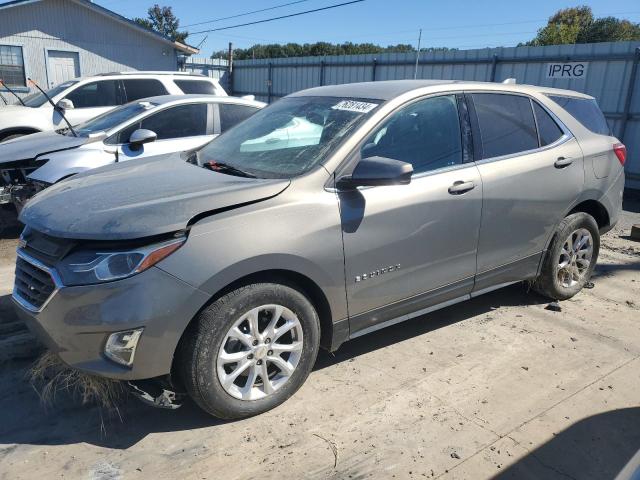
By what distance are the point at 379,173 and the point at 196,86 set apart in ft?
25.1

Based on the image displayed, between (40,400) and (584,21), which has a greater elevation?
(584,21)

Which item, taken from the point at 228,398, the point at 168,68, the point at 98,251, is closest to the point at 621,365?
the point at 228,398

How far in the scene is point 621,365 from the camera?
3711 millimetres

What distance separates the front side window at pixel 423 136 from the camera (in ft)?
11.3

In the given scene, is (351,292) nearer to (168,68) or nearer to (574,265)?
(574,265)

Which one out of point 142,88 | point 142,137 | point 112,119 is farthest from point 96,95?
point 142,137

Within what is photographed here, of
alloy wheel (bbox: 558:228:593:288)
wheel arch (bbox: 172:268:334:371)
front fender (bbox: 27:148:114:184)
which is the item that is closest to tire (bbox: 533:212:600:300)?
alloy wheel (bbox: 558:228:593:288)

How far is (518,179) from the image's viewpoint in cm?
→ 397

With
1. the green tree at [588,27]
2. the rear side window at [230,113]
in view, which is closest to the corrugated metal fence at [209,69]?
the rear side window at [230,113]

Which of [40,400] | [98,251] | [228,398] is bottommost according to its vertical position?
[40,400]

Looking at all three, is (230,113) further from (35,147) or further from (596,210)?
(596,210)

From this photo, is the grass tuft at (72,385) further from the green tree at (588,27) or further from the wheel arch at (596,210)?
the green tree at (588,27)

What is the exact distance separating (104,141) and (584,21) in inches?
2538

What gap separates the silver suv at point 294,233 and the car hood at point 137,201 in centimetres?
1
